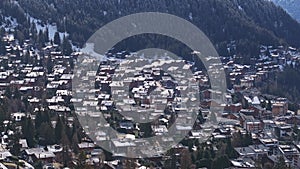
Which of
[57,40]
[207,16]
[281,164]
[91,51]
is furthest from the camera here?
[207,16]

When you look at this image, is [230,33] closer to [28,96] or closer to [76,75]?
[76,75]

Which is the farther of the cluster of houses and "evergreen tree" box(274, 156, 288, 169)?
the cluster of houses

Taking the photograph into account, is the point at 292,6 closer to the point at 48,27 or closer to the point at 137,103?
the point at 48,27

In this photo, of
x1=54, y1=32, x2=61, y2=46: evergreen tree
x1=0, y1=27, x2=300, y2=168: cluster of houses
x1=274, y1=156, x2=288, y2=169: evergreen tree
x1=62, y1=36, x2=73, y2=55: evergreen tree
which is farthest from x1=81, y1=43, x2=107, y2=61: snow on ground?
x1=274, y1=156, x2=288, y2=169: evergreen tree

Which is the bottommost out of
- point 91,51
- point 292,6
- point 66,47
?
point 91,51

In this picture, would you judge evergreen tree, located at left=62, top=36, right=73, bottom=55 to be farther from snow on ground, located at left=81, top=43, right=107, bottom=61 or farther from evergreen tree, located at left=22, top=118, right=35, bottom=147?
evergreen tree, located at left=22, top=118, right=35, bottom=147

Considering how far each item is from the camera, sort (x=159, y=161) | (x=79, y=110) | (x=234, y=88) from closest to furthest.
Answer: (x=159, y=161) < (x=79, y=110) < (x=234, y=88)

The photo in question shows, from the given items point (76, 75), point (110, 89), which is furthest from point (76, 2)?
point (110, 89)

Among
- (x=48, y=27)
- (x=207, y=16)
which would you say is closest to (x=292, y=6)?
(x=207, y=16)

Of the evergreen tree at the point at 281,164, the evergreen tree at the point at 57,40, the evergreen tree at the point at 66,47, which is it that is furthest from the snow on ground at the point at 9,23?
the evergreen tree at the point at 281,164
